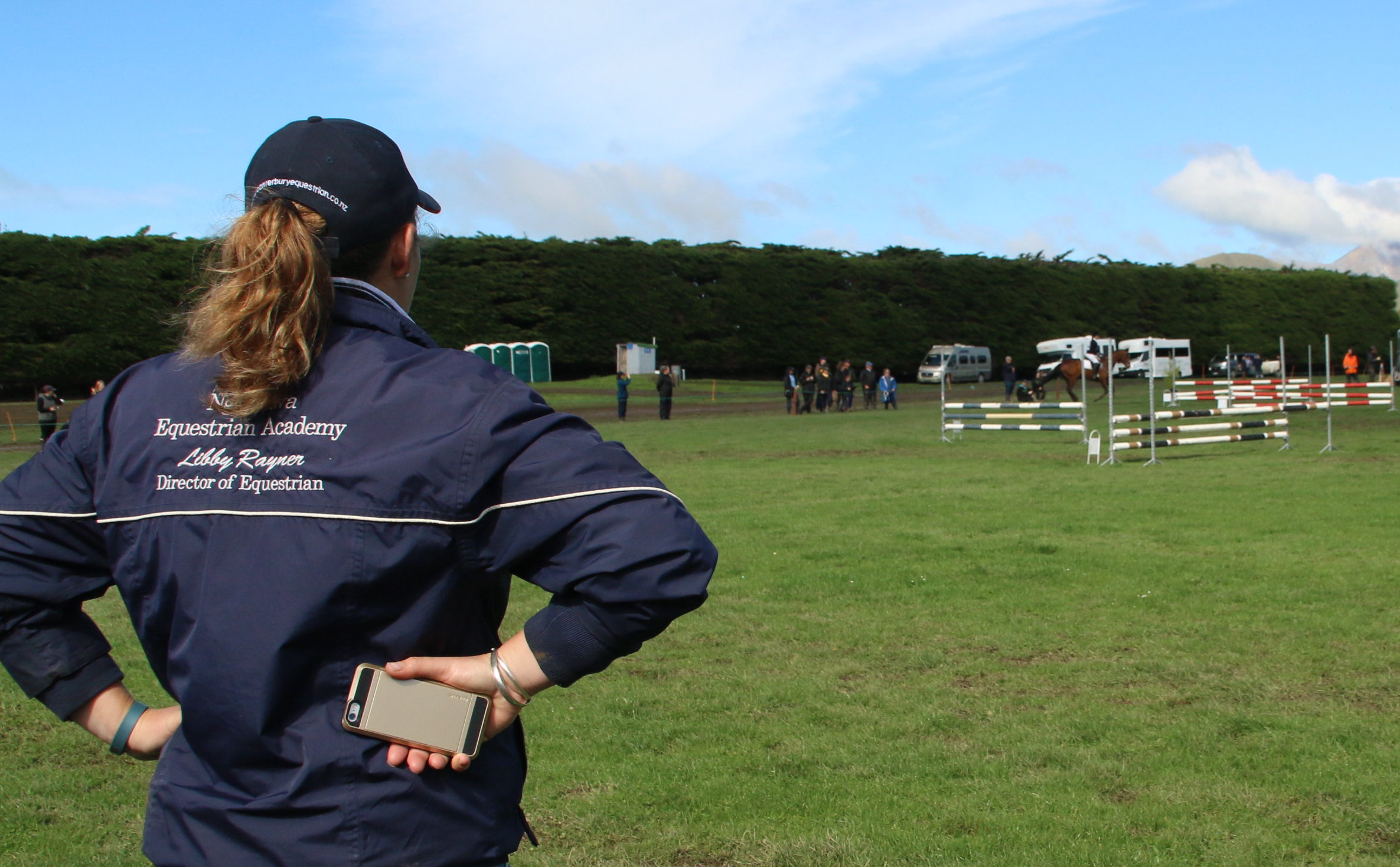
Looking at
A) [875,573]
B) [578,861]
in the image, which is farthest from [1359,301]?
[578,861]

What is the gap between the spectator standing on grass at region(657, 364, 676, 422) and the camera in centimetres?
3152

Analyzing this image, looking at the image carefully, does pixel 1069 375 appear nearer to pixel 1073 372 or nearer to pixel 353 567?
pixel 1073 372

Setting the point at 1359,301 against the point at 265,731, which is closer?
the point at 265,731

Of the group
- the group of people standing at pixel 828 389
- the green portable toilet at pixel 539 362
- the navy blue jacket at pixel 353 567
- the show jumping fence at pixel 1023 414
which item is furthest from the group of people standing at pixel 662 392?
the navy blue jacket at pixel 353 567

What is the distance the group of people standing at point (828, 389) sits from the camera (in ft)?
118

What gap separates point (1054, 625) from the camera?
698 cm

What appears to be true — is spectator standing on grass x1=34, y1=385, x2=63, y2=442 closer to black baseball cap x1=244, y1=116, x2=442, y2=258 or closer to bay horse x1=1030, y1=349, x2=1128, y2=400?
bay horse x1=1030, y1=349, x2=1128, y2=400

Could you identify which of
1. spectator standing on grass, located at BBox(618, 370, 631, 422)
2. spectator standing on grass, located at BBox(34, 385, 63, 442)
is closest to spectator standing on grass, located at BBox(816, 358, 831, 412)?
spectator standing on grass, located at BBox(618, 370, 631, 422)

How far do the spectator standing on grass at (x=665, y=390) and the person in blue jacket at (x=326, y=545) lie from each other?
2937cm

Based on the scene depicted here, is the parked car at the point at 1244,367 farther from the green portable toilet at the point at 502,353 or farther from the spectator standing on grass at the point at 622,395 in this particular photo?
the spectator standing on grass at the point at 622,395

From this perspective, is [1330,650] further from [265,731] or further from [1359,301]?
[1359,301]

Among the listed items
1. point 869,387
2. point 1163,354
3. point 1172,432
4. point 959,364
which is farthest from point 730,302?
point 1172,432

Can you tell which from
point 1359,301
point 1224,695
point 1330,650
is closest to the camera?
point 1224,695

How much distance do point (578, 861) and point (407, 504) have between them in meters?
2.65
